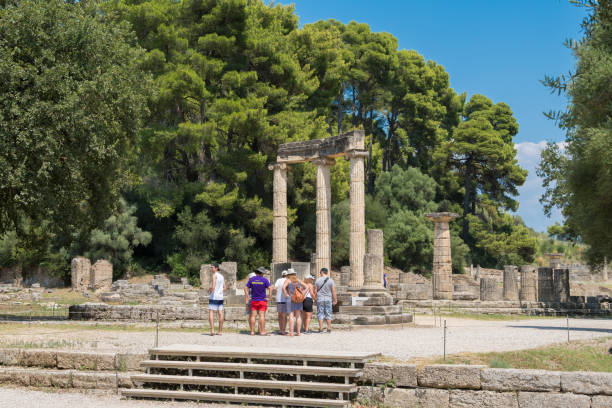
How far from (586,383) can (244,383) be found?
4.79 metres

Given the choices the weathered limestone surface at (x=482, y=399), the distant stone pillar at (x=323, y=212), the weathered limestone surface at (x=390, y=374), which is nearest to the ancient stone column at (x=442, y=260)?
the distant stone pillar at (x=323, y=212)

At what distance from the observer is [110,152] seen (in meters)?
20.2

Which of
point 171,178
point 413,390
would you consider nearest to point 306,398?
point 413,390

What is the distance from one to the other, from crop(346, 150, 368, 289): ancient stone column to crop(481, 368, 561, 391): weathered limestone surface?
1942 centimetres

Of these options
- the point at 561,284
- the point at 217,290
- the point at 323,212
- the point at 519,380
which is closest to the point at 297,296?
the point at 217,290

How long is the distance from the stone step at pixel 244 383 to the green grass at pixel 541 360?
1430 mm

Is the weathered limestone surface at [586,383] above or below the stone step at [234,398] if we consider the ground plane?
above

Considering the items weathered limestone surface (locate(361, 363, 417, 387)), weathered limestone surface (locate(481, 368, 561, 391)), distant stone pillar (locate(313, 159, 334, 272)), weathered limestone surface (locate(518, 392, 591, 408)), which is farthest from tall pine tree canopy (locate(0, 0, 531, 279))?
weathered limestone surface (locate(518, 392, 591, 408))

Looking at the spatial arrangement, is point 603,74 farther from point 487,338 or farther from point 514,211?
point 514,211

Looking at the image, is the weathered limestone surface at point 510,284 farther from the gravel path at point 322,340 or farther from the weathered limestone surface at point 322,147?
the gravel path at point 322,340

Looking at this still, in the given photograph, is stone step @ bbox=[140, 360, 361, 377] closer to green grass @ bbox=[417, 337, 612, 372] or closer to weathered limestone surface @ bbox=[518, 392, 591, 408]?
green grass @ bbox=[417, 337, 612, 372]

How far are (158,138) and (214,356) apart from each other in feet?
95.8

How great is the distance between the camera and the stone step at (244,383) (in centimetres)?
912

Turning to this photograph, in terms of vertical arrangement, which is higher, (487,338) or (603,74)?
(603,74)
